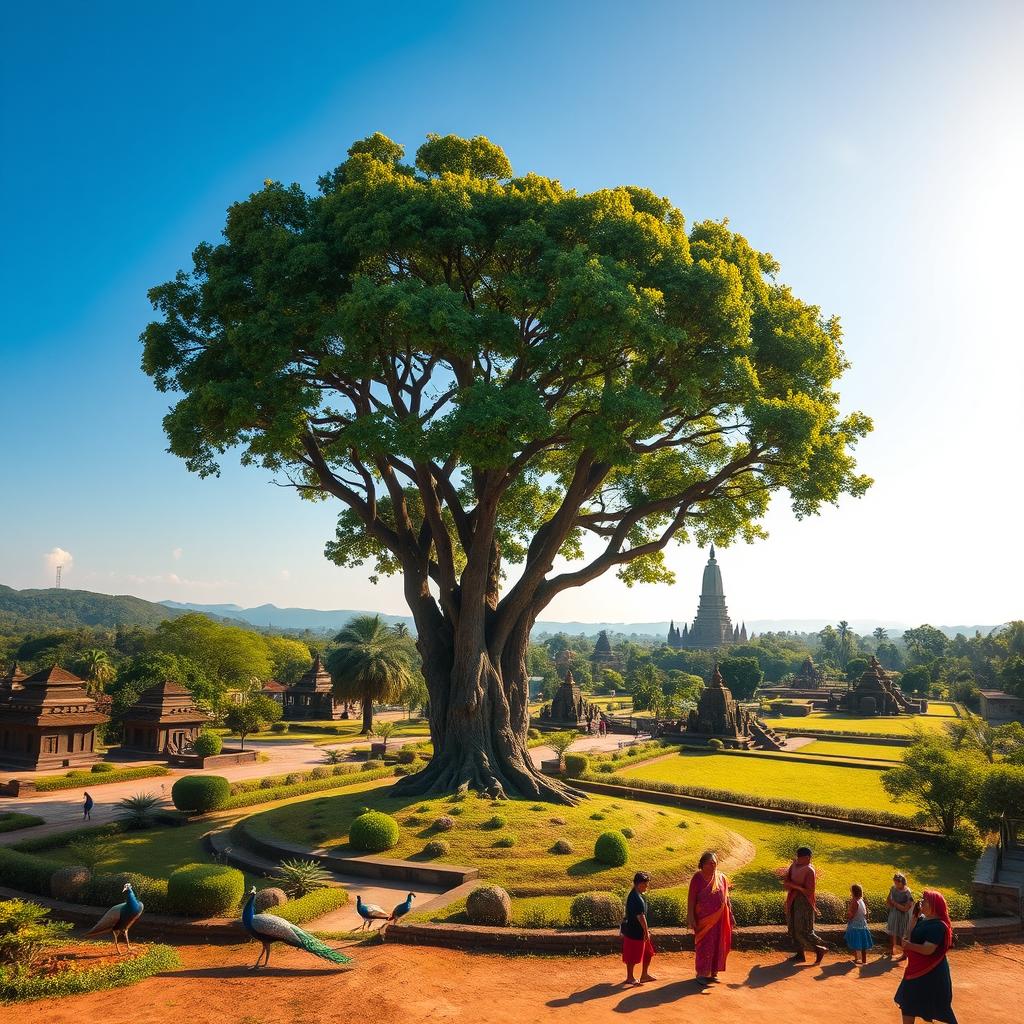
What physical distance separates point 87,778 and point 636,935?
Result: 30.5 meters

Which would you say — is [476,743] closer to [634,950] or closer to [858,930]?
[634,950]

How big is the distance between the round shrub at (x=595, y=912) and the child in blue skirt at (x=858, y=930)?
3.84 m

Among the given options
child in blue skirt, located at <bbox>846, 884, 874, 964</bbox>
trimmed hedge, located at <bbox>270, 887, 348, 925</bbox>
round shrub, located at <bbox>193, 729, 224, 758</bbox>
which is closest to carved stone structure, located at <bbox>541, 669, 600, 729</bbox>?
round shrub, located at <bbox>193, 729, 224, 758</bbox>

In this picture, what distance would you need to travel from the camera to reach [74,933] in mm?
13531

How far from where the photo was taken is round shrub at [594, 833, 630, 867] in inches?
683

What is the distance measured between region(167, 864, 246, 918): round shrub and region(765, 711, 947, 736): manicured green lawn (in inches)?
2142

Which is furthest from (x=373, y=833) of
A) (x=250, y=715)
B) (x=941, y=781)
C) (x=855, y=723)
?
(x=855, y=723)

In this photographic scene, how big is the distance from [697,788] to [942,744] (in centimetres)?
929

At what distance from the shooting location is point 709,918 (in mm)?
10602

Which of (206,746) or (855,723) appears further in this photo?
(855,723)

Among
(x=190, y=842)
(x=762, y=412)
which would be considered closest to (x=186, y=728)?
(x=190, y=842)

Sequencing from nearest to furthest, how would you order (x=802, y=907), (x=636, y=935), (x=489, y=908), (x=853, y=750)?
(x=636, y=935), (x=802, y=907), (x=489, y=908), (x=853, y=750)

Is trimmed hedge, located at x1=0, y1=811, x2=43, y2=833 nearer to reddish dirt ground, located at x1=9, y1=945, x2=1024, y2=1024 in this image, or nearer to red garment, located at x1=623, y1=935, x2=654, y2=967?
reddish dirt ground, located at x1=9, y1=945, x2=1024, y2=1024

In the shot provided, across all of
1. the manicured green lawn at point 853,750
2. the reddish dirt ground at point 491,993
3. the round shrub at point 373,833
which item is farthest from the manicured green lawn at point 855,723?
the reddish dirt ground at point 491,993
